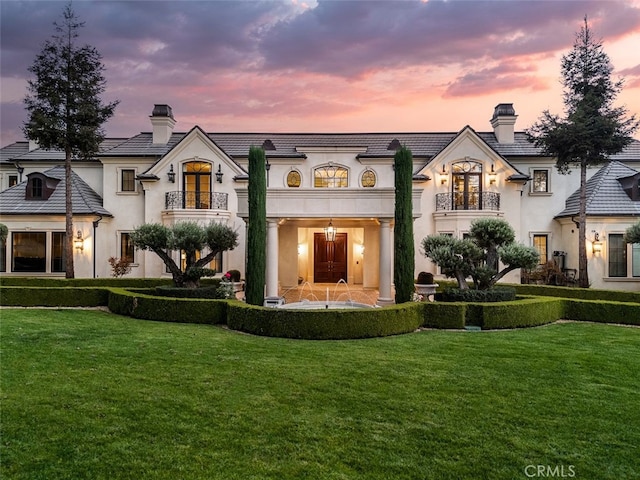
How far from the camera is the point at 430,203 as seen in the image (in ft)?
63.1

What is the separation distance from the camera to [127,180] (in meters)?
19.9

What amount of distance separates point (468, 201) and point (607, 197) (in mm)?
6420

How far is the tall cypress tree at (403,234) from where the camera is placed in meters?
11.8

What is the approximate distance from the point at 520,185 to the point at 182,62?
17.1 meters

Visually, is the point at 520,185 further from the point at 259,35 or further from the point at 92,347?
the point at 92,347

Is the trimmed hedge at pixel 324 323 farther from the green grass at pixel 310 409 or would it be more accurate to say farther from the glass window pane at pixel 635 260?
the glass window pane at pixel 635 260

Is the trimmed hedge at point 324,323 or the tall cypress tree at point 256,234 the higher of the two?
the tall cypress tree at point 256,234

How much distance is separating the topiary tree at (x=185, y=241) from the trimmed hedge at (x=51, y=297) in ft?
7.15

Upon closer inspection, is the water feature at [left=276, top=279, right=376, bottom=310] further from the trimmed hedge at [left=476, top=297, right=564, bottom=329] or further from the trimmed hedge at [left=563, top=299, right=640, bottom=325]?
the trimmed hedge at [left=563, top=299, right=640, bottom=325]

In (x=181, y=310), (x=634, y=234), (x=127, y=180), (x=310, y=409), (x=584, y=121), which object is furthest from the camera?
(x=127, y=180)

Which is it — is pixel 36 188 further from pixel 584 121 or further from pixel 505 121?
pixel 584 121

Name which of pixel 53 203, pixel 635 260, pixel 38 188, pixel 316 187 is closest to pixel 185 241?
pixel 316 187

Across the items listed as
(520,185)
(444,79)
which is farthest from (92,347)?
(520,185)

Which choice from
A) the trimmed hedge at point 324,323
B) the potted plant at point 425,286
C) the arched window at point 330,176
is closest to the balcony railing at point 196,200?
the arched window at point 330,176
